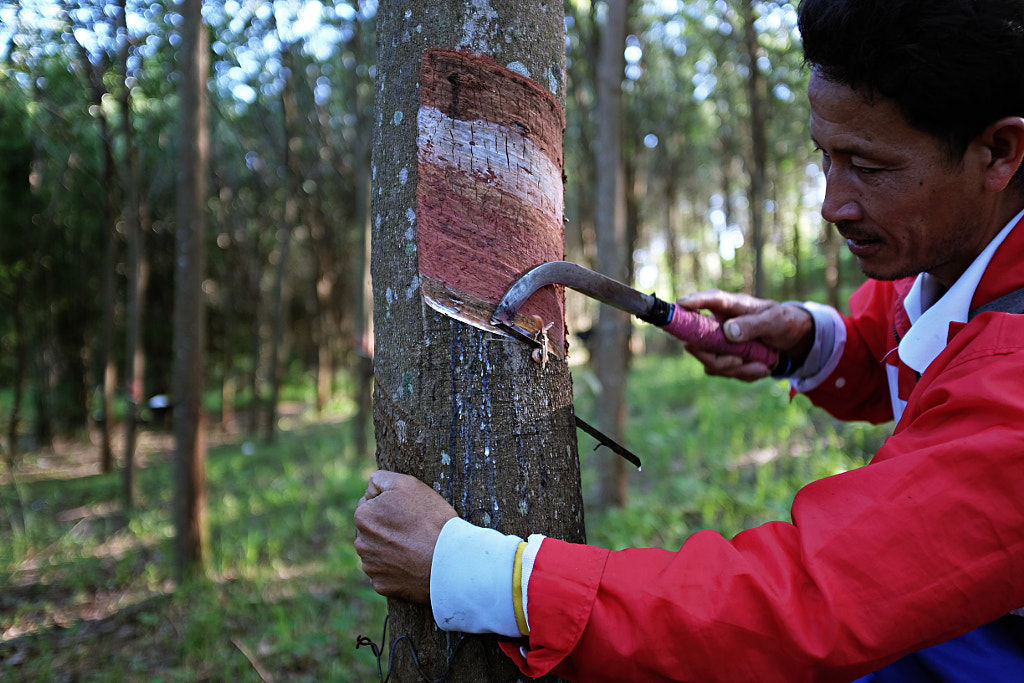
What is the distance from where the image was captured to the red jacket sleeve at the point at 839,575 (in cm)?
82

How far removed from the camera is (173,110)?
10438 mm

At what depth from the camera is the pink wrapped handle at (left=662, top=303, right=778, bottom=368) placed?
5.13 feet

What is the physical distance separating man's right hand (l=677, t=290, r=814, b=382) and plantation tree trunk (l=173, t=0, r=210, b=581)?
3.83 metres

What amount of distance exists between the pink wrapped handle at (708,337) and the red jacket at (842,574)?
64 centimetres

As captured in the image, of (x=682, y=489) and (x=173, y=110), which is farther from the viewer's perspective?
(x=173, y=110)

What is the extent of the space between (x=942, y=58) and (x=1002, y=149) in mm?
203

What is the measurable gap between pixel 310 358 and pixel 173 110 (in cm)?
1036

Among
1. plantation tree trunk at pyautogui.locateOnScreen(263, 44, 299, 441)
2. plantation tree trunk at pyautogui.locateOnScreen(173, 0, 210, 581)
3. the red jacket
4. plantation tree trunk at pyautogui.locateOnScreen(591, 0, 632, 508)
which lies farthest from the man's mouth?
plantation tree trunk at pyautogui.locateOnScreen(263, 44, 299, 441)

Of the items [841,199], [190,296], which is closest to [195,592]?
[190,296]

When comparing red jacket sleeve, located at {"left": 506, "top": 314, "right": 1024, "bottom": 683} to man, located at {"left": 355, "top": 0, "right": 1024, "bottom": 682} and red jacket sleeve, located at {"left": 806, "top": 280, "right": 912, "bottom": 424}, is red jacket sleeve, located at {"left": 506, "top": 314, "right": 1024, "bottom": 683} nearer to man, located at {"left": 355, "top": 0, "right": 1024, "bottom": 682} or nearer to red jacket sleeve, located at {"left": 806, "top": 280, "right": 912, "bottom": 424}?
man, located at {"left": 355, "top": 0, "right": 1024, "bottom": 682}

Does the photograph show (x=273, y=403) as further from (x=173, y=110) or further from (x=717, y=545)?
(x=717, y=545)

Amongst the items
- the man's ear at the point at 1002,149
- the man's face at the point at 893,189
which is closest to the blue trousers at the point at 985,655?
the man's face at the point at 893,189

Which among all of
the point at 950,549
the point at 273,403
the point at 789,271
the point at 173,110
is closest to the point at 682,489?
the point at 950,549

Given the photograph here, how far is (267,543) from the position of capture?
4.95 m
